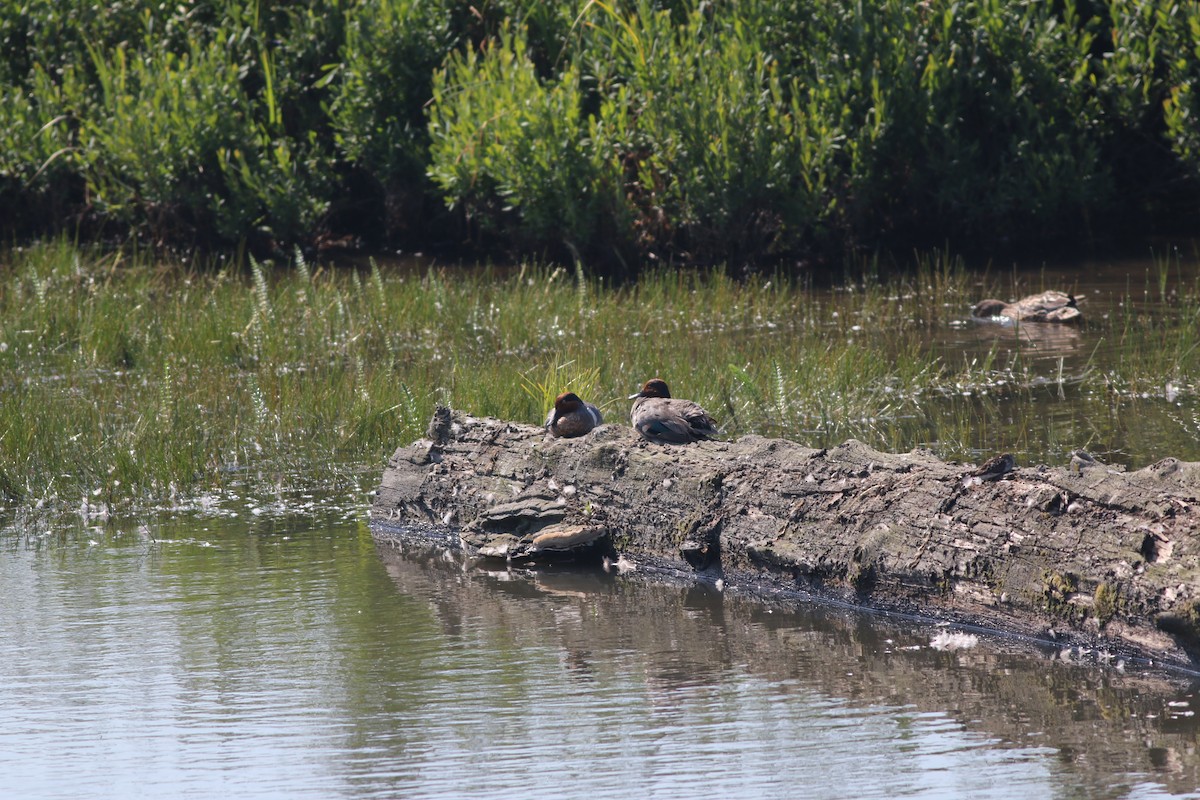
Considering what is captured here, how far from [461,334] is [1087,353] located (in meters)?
5.31

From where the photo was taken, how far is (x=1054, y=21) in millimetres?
16281

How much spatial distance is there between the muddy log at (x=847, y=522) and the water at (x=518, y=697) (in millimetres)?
156

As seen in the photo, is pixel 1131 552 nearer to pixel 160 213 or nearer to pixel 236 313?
pixel 236 313

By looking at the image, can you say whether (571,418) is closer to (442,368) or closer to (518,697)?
(518,697)

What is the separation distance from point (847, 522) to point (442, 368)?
569cm

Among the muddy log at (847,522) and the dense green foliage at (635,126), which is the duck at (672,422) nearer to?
the muddy log at (847,522)

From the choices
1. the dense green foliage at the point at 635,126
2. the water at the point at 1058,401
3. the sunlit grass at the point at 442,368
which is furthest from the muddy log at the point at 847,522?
the dense green foliage at the point at 635,126

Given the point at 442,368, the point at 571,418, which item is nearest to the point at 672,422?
the point at 571,418

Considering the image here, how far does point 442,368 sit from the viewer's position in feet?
36.9

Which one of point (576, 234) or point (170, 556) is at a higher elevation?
point (576, 234)

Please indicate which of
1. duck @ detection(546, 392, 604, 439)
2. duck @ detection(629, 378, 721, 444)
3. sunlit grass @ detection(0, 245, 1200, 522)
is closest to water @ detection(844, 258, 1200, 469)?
sunlit grass @ detection(0, 245, 1200, 522)

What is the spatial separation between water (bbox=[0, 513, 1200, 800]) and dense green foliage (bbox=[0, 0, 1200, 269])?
991 cm

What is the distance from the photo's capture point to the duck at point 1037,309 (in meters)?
13.1

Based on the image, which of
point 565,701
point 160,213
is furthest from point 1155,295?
point 160,213
